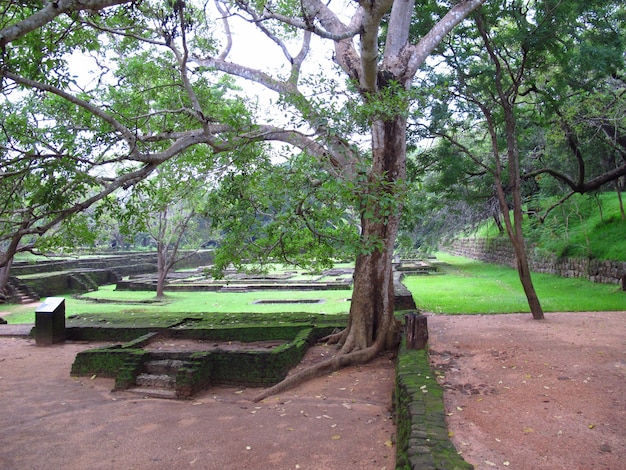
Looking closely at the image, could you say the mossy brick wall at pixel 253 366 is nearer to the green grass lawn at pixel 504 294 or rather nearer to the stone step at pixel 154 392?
the stone step at pixel 154 392

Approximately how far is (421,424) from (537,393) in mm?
2057

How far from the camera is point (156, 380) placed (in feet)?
25.8

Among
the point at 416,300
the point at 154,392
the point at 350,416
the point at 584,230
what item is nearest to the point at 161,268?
the point at 416,300

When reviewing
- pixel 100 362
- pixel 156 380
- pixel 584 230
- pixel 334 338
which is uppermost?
pixel 584 230

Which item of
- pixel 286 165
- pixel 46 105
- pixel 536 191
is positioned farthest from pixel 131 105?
pixel 536 191

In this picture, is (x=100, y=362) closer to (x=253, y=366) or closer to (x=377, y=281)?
(x=253, y=366)

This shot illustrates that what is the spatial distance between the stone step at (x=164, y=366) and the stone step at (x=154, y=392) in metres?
0.32

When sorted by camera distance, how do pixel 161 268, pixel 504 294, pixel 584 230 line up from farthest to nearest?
pixel 161 268 < pixel 584 230 < pixel 504 294

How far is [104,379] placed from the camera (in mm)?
8367

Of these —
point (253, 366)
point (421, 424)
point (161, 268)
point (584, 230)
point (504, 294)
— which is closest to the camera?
point (421, 424)

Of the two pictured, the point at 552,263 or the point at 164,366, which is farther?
the point at 552,263

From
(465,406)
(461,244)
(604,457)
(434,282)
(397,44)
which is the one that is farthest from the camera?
(461,244)

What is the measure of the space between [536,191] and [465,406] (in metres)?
17.4

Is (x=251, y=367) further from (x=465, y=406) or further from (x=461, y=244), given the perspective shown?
(x=461, y=244)
